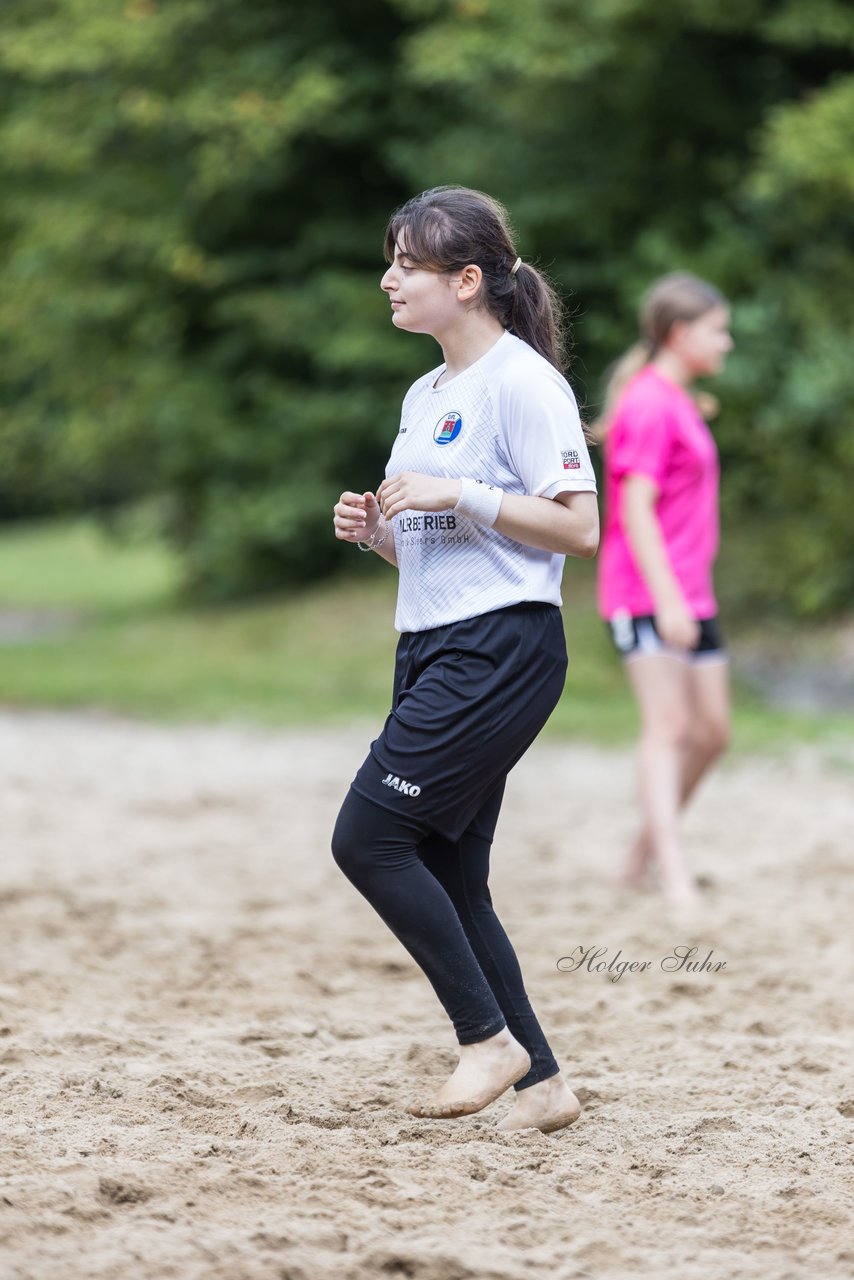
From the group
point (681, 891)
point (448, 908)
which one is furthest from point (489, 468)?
point (681, 891)

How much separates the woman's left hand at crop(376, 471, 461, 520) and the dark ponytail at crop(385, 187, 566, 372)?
0.46 metres

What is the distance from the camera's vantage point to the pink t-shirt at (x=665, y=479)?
5926 millimetres

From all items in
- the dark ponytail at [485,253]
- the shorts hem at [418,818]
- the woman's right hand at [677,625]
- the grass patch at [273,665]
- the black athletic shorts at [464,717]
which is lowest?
the grass patch at [273,665]

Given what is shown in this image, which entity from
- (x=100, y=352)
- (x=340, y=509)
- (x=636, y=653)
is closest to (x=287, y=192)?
(x=100, y=352)

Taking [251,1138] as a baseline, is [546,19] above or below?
above

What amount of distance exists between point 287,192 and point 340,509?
15870mm

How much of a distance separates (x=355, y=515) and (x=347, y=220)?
598 inches

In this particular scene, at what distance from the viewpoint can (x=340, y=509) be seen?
3.49m

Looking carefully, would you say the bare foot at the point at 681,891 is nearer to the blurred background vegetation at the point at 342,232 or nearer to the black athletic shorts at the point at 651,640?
the black athletic shorts at the point at 651,640

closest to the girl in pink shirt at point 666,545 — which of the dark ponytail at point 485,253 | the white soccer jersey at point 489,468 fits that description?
the dark ponytail at point 485,253

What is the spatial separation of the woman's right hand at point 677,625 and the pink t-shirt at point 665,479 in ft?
0.57

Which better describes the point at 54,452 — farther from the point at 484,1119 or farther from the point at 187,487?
the point at 484,1119

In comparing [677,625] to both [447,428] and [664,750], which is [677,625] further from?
[447,428]

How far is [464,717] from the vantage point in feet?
11.1
